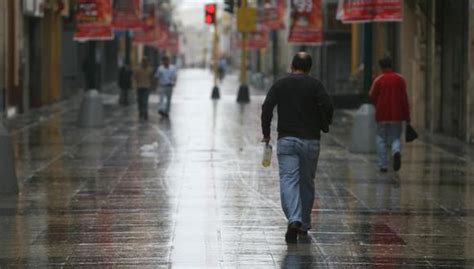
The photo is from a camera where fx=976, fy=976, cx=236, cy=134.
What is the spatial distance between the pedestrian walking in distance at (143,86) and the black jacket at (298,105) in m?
17.9

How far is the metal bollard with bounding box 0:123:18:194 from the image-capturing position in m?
12.2

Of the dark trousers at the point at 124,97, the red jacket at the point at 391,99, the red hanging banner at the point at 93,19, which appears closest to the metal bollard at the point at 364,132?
the red jacket at the point at 391,99

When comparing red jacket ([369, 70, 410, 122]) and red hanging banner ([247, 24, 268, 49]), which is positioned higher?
red hanging banner ([247, 24, 268, 49])

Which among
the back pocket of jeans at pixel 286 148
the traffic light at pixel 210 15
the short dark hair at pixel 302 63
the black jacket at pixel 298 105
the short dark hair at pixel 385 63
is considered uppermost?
the traffic light at pixel 210 15

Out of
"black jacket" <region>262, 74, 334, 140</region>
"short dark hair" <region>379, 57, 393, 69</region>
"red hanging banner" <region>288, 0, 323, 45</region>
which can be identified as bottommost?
"black jacket" <region>262, 74, 334, 140</region>

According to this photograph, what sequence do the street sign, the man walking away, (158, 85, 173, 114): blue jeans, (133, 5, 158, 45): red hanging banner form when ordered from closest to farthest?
(158, 85, 173, 114): blue jeans → the man walking away → the street sign → (133, 5, 158, 45): red hanging banner

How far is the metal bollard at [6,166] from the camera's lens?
40.2ft

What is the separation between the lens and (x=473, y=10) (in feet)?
62.4

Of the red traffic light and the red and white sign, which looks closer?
the red and white sign

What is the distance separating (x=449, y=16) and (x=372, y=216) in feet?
38.0

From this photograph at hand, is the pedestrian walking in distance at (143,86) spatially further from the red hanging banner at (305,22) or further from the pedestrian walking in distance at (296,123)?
the pedestrian walking in distance at (296,123)

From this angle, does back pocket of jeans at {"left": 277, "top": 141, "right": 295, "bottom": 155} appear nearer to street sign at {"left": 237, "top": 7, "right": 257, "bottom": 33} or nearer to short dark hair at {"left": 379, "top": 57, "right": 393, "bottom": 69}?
short dark hair at {"left": 379, "top": 57, "right": 393, "bottom": 69}

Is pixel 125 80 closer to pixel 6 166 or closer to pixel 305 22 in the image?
pixel 305 22

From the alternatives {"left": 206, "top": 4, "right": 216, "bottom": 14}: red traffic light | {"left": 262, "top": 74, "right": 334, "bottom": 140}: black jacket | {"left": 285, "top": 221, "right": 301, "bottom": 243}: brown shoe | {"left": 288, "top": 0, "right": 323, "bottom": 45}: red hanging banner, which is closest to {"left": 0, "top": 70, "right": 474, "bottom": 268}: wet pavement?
{"left": 285, "top": 221, "right": 301, "bottom": 243}: brown shoe
